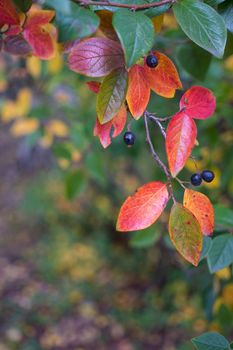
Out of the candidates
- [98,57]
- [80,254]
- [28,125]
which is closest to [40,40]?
[98,57]

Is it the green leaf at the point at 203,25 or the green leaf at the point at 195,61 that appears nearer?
the green leaf at the point at 203,25

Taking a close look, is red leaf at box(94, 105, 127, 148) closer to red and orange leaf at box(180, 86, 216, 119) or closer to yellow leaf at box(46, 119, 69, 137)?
red and orange leaf at box(180, 86, 216, 119)

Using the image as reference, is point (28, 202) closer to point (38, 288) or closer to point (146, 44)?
point (38, 288)

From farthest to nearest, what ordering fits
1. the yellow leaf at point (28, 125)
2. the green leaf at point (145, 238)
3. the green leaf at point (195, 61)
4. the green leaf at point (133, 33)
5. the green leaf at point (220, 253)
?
the yellow leaf at point (28, 125) < the green leaf at point (145, 238) < the green leaf at point (195, 61) < the green leaf at point (220, 253) < the green leaf at point (133, 33)

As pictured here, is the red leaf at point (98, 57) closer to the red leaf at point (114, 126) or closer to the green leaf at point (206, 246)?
the red leaf at point (114, 126)

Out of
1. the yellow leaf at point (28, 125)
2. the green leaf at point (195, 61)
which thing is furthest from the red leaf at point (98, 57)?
the yellow leaf at point (28, 125)

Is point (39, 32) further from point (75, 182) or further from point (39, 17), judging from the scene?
point (75, 182)
